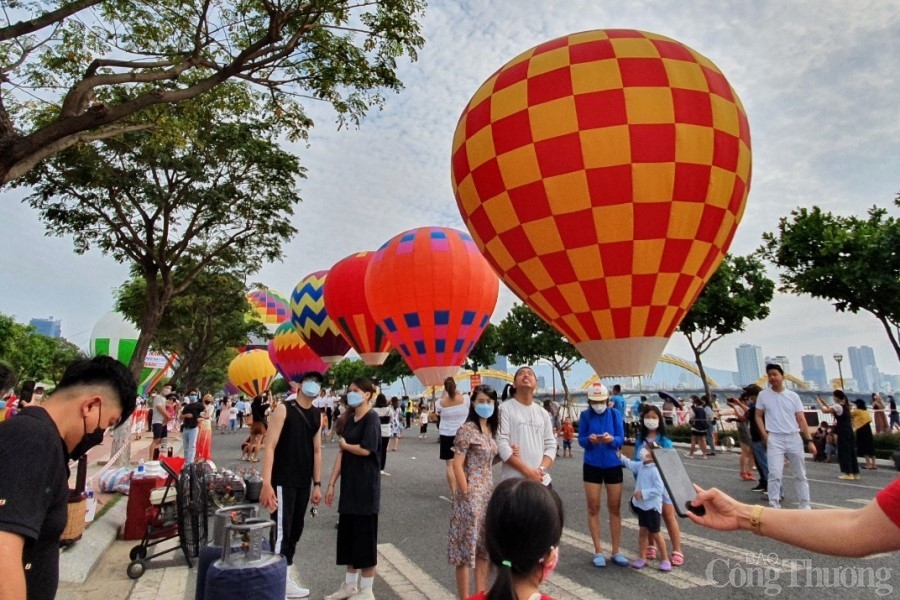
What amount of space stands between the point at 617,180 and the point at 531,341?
29130 mm

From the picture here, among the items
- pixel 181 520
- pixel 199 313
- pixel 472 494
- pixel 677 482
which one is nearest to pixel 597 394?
pixel 472 494

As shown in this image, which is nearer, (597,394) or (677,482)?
(677,482)

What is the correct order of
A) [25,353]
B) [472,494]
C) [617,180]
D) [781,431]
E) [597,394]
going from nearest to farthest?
[472,494], [597,394], [781,431], [617,180], [25,353]

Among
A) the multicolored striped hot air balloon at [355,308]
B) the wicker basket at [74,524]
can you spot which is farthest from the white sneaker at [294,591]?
the multicolored striped hot air balloon at [355,308]

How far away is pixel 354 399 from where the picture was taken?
202 inches

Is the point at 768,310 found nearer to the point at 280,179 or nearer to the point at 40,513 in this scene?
the point at 280,179

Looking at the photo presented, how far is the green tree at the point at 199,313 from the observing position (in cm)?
2327

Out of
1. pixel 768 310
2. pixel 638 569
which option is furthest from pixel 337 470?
pixel 768 310

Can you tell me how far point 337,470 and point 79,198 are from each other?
12.9 metres

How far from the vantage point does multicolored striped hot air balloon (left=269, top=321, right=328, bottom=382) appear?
37594 millimetres

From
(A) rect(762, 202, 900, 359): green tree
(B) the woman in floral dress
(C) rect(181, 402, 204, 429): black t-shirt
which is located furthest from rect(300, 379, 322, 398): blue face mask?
(A) rect(762, 202, 900, 359): green tree

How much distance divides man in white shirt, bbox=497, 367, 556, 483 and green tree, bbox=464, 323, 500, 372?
36.8 m

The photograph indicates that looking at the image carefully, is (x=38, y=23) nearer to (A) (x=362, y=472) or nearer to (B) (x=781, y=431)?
(A) (x=362, y=472)

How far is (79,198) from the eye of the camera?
536 inches
